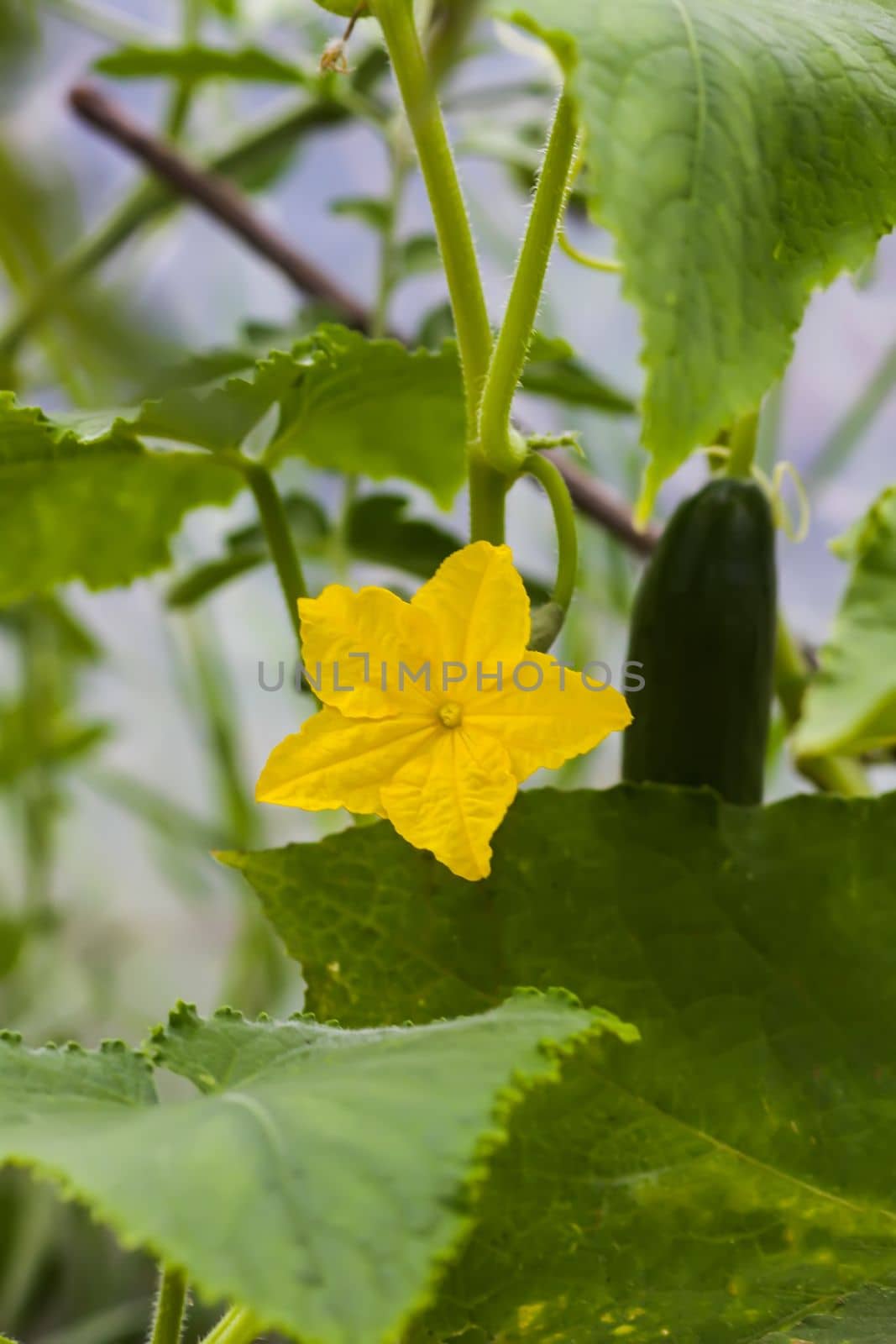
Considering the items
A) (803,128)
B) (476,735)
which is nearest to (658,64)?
(803,128)

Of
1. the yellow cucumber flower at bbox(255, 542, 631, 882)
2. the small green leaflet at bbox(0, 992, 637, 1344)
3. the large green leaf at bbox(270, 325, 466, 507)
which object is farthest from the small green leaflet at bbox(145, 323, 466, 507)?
the small green leaflet at bbox(0, 992, 637, 1344)

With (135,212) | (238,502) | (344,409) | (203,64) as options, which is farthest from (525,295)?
(238,502)

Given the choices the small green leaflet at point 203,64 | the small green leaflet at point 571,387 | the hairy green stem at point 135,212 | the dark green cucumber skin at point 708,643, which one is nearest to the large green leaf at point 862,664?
the dark green cucumber skin at point 708,643

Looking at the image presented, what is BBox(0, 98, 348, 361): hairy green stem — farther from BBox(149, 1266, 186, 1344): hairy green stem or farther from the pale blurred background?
BBox(149, 1266, 186, 1344): hairy green stem

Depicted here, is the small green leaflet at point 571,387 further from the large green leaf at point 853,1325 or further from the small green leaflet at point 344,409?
the large green leaf at point 853,1325

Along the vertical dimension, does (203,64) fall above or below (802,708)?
above

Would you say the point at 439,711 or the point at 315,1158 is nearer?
the point at 315,1158

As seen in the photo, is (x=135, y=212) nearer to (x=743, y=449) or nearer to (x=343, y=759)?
(x=743, y=449)
